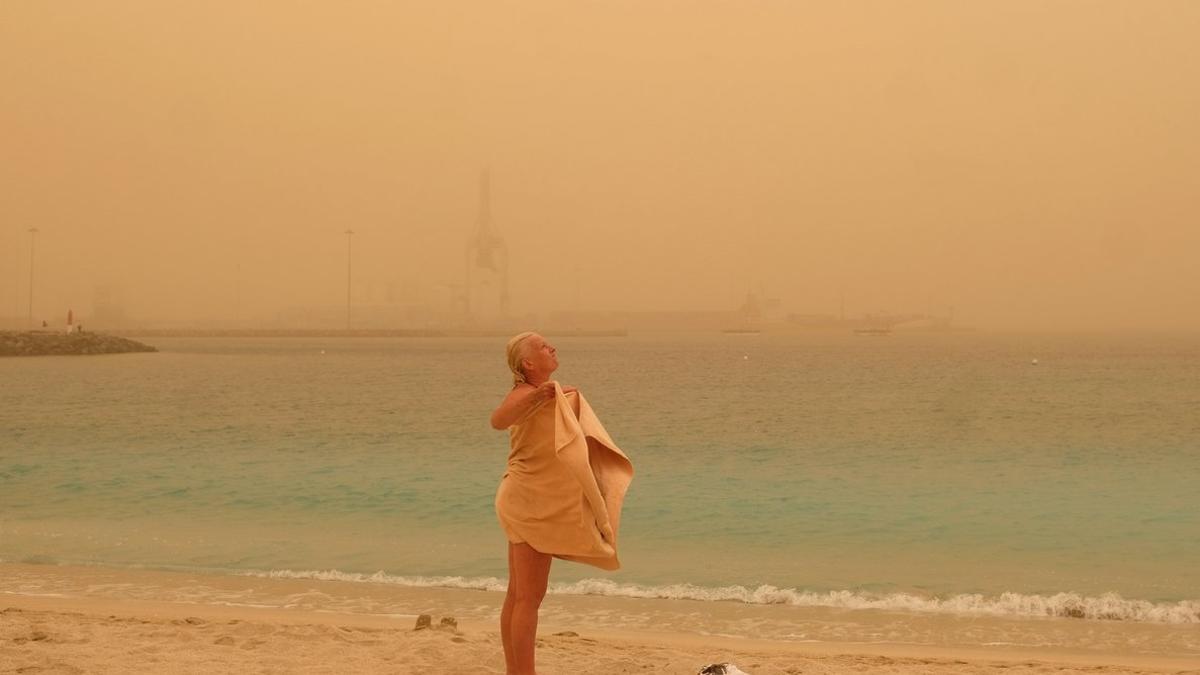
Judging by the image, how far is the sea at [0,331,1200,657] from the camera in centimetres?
843

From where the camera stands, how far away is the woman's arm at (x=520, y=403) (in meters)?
4.16

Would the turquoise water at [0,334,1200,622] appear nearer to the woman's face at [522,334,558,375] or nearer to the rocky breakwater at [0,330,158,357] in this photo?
the woman's face at [522,334,558,375]

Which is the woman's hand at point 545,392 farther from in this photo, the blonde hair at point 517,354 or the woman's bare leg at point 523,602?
the woman's bare leg at point 523,602

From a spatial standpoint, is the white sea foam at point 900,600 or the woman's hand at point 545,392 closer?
the woman's hand at point 545,392

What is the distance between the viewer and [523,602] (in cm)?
451

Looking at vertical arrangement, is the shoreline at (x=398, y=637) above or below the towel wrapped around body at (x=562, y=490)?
below

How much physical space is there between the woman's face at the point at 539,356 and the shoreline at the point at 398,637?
1918 millimetres

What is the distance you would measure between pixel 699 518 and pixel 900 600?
5.27m

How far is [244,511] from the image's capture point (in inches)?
563

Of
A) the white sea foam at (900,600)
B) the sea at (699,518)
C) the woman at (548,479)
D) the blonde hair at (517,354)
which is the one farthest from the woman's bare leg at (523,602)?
the white sea foam at (900,600)

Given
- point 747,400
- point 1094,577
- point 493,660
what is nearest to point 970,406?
point 747,400

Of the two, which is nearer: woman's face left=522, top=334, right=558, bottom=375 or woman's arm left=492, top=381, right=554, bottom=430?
woman's arm left=492, top=381, right=554, bottom=430

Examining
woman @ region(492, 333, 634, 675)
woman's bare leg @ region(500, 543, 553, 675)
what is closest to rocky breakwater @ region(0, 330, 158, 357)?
woman's bare leg @ region(500, 543, 553, 675)

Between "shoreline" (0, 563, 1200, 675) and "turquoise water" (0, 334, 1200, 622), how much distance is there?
27.5 inches
